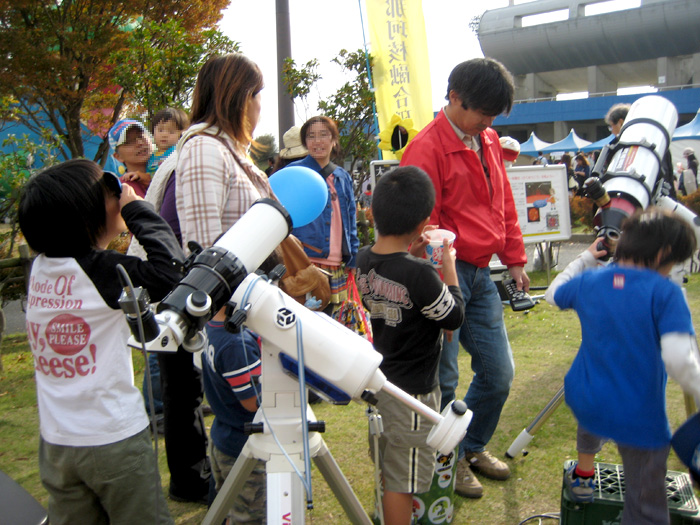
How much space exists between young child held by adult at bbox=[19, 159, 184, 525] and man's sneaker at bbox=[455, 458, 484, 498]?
1.56m

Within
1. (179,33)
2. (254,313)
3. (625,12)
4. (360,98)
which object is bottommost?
(254,313)

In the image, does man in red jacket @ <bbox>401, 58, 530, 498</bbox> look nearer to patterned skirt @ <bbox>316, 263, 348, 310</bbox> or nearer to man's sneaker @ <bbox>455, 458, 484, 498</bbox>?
man's sneaker @ <bbox>455, 458, 484, 498</bbox>

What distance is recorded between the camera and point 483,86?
2.62m

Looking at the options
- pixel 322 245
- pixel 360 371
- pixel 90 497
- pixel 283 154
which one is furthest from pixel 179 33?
pixel 360 371

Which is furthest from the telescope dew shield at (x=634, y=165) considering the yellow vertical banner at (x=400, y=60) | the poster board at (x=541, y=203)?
the poster board at (x=541, y=203)

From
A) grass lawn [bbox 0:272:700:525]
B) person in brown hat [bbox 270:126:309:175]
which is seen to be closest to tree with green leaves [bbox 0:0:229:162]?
person in brown hat [bbox 270:126:309:175]

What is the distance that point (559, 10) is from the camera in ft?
140

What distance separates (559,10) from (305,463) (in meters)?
48.0

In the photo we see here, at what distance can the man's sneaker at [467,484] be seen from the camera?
9.31 feet

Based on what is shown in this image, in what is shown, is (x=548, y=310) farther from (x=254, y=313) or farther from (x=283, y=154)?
(x=254, y=313)

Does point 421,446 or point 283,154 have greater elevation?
point 283,154

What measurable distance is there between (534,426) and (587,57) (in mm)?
43736

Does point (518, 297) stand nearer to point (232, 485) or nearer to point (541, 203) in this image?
point (232, 485)

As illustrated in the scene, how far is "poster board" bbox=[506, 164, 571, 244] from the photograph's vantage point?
714cm
